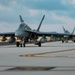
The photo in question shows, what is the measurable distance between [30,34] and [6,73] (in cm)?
4101

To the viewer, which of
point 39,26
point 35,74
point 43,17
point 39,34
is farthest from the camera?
point 43,17

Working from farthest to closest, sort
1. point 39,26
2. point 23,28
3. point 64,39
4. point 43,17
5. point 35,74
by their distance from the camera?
point 64,39
point 43,17
point 39,26
point 23,28
point 35,74

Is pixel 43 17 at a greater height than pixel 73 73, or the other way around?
pixel 43 17

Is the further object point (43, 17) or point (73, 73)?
point (43, 17)

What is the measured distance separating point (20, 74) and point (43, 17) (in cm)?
5493

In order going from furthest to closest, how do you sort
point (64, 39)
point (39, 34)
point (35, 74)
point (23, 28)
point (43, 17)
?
point (64, 39)
point (43, 17)
point (39, 34)
point (23, 28)
point (35, 74)

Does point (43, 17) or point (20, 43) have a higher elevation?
point (43, 17)

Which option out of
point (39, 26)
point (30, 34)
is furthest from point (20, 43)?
point (39, 26)

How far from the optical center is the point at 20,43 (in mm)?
47594

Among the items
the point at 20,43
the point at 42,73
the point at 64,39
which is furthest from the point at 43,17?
the point at 42,73

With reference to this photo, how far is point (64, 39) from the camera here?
9912 cm

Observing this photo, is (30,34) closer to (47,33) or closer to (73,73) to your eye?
(47,33)

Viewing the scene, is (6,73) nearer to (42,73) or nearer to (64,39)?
(42,73)

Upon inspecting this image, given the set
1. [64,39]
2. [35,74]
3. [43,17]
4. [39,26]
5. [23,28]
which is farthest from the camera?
[64,39]
